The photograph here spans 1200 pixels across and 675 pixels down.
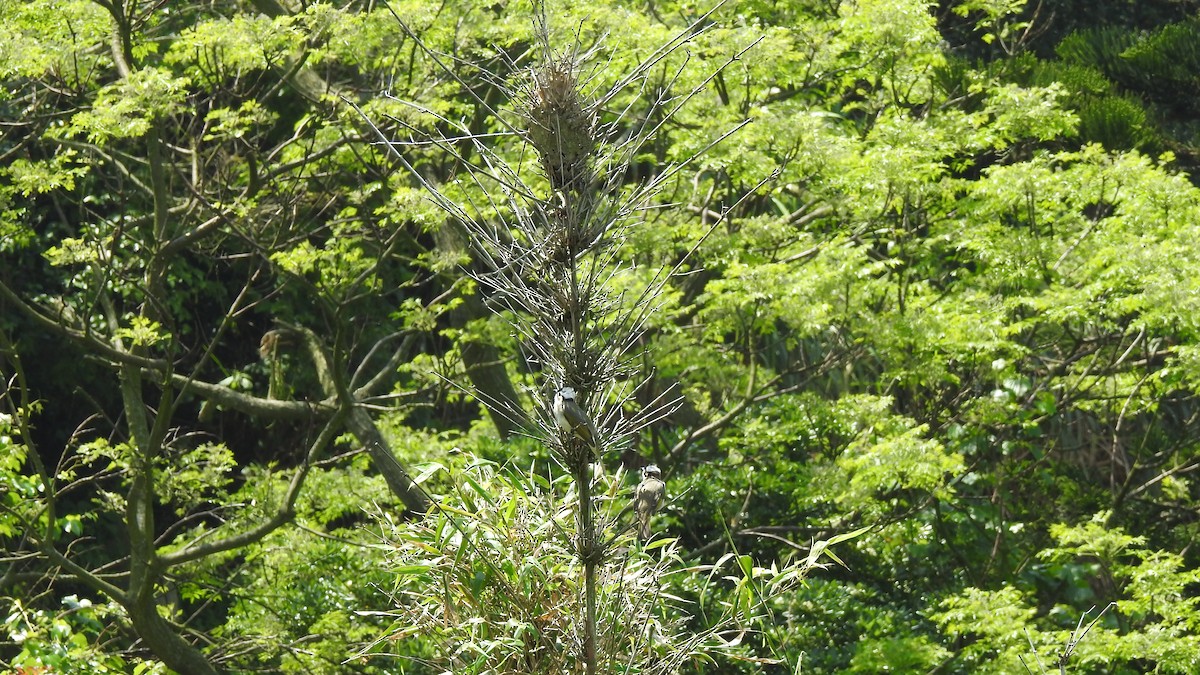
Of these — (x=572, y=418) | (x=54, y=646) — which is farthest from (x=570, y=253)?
(x=54, y=646)

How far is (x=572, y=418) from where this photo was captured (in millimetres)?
2943

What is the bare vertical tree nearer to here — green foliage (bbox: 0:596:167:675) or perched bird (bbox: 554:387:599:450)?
perched bird (bbox: 554:387:599:450)

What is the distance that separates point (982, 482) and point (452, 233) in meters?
3.42

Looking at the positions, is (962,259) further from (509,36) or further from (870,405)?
(509,36)

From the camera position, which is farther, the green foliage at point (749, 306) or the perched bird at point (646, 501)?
the green foliage at point (749, 306)

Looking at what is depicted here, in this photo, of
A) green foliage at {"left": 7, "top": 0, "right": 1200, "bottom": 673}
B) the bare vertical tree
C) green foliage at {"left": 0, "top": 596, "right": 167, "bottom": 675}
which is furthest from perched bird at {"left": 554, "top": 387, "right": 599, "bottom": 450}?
green foliage at {"left": 7, "top": 0, "right": 1200, "bottom": 673}

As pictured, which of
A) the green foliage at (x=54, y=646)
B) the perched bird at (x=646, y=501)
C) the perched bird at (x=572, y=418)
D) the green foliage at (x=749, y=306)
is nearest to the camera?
the perched bird at (x=572, y=418)

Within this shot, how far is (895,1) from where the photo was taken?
764cm

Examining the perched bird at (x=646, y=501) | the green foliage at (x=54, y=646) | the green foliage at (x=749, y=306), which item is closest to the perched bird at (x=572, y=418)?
the perched bird at (x=646, y=501)

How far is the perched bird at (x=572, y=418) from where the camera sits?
9.65 feet

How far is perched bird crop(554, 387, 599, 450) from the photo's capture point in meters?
2.94

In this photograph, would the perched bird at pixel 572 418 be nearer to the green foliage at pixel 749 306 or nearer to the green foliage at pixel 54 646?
the green foliage at pixel 54 646

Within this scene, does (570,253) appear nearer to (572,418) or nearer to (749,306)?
(572,418)

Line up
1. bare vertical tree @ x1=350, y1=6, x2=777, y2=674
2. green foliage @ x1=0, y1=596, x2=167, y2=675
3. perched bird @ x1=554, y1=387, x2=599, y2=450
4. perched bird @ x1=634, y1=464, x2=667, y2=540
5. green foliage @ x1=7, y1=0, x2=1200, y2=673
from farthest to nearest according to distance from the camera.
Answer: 1. green foliage @ x1=7, y1=0, x2=1200, y2=673
2. green foliage @ x1=0, y1=596, x2=167, y2=675
3. perched bird @ x1=634, y1=464, x2=667, y2=540
4. bare vertical tree @ x1=350, y1=6, x2=777, y2=674
5. perched bird @ x1=554, y1=387, x2=599, y2=450
